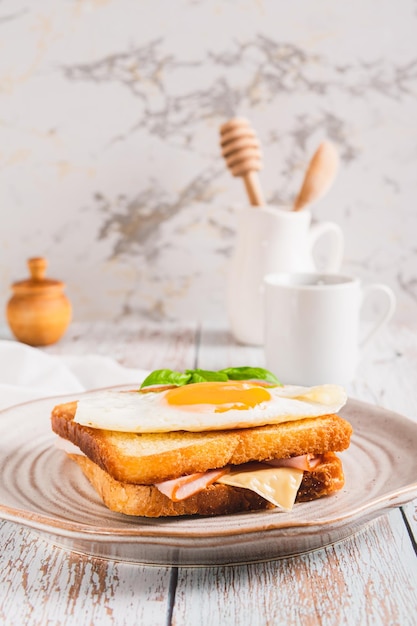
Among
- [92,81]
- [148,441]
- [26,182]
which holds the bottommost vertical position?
[148,441]

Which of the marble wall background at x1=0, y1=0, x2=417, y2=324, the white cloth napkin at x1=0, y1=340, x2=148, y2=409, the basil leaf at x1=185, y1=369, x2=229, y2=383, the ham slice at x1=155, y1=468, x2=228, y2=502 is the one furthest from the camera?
the marble wall background at x1=0, y1=0, x2=417, y2=324

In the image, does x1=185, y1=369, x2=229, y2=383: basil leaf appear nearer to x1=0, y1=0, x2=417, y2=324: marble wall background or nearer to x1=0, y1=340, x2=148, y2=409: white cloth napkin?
x1=0, y1=340, x2=148, y2=409: white cloth napkin

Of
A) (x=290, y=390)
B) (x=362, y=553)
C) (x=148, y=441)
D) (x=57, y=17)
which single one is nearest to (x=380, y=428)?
(x=290, y=390)

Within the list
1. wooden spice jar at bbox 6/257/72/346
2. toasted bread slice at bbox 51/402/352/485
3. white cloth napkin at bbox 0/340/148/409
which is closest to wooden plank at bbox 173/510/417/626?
toasted bread slice at bbox 51/402/352/485

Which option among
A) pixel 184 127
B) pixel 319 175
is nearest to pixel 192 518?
pixel 319 175

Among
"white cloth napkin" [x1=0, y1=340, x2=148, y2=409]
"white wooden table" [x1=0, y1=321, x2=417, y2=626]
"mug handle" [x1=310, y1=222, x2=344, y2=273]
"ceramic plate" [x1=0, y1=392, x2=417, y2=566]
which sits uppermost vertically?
"mug handle" [x1=310, y1=222, x2=344, y2=273]

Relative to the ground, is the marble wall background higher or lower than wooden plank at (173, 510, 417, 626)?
higher

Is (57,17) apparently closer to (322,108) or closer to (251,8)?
(251,8)

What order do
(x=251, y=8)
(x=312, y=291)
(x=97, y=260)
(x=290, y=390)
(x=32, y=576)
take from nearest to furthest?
(x=32, y=576)
(x=290, y=390)
(x=312, y=291)
(x=251, y=8)
(x=97, y=260)
